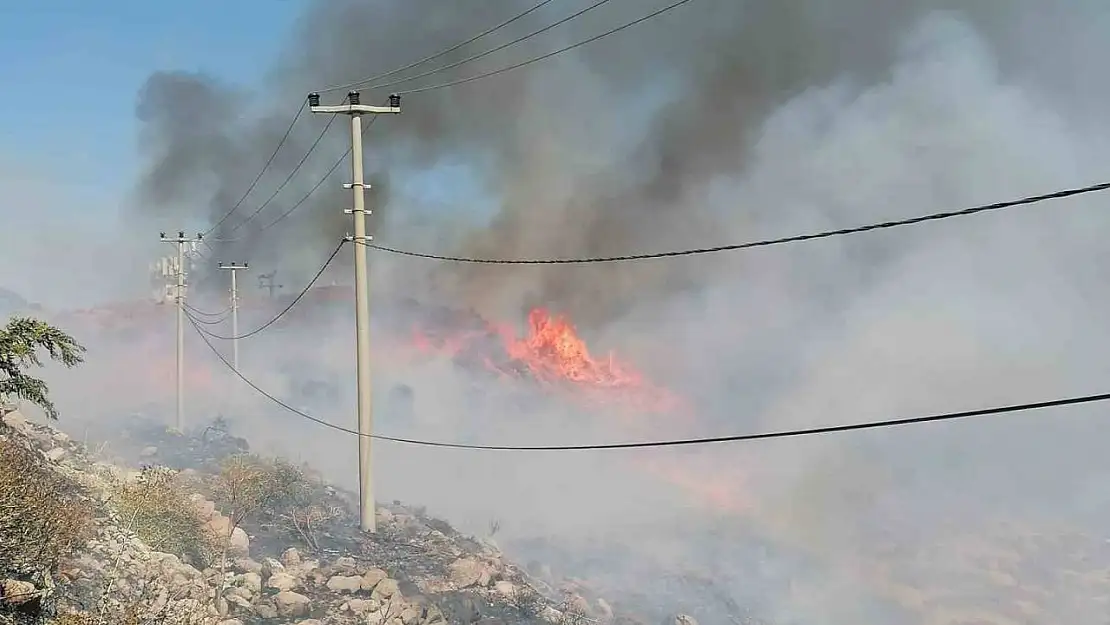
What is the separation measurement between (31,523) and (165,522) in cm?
319

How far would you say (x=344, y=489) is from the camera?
867 inches

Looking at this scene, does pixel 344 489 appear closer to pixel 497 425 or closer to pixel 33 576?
pixel 497 425

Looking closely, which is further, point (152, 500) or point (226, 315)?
point (226, 315)

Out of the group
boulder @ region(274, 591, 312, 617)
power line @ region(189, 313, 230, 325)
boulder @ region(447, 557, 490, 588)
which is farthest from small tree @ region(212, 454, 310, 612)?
power line @ region(189, 313, 230, 325)

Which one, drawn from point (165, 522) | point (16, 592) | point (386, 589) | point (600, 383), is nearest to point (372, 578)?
point (386, 589)

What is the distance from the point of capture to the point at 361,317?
1425cm

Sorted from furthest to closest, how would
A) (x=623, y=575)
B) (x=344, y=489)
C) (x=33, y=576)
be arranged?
(x=344, y=489) → (x=623, y=575) → (x=33, y=576)

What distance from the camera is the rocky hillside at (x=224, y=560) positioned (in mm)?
10250

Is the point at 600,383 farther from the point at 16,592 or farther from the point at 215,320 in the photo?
the point at 215,320

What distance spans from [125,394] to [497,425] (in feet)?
57.8

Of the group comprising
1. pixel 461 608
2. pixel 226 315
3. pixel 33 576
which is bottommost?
pixel 461 608

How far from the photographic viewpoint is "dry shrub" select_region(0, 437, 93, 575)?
391 inches

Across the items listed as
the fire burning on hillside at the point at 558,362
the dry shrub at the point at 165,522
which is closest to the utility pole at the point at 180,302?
the fire burning on hillside at the point at 558,362

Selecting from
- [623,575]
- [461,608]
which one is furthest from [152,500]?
[623,575]
